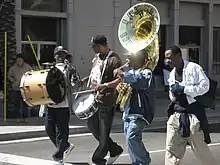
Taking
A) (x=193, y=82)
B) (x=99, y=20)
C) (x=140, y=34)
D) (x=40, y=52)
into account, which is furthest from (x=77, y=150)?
(x=99, y=20)

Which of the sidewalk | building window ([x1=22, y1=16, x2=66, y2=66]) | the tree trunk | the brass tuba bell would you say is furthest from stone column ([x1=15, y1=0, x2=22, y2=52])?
the brass tuba bell

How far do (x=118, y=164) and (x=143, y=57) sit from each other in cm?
291

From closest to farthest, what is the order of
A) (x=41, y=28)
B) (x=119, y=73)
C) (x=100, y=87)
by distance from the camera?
(x=119, y=73), (x=100, y=87), (x=41, y=28)

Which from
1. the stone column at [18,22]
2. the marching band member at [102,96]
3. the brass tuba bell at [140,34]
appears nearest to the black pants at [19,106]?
the stone column at [18,22]

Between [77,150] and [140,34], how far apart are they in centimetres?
440

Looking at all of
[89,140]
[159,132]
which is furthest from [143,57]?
[159,132]

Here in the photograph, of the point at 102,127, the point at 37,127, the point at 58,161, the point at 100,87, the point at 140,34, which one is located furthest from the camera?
the point at 37,127

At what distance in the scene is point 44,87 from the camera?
8961 millimetres

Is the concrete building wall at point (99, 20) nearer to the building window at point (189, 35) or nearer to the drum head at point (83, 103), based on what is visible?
the building window at point (189, 35)

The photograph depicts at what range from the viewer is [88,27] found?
70.1 ft

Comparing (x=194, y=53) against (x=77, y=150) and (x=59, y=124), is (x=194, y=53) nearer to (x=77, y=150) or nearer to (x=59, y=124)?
(x=77, y=150)

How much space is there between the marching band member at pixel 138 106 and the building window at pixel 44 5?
12785 mm

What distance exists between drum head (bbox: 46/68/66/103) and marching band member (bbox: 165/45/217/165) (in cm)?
230

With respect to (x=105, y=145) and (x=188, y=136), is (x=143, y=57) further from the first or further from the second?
(x=105, y=145)
